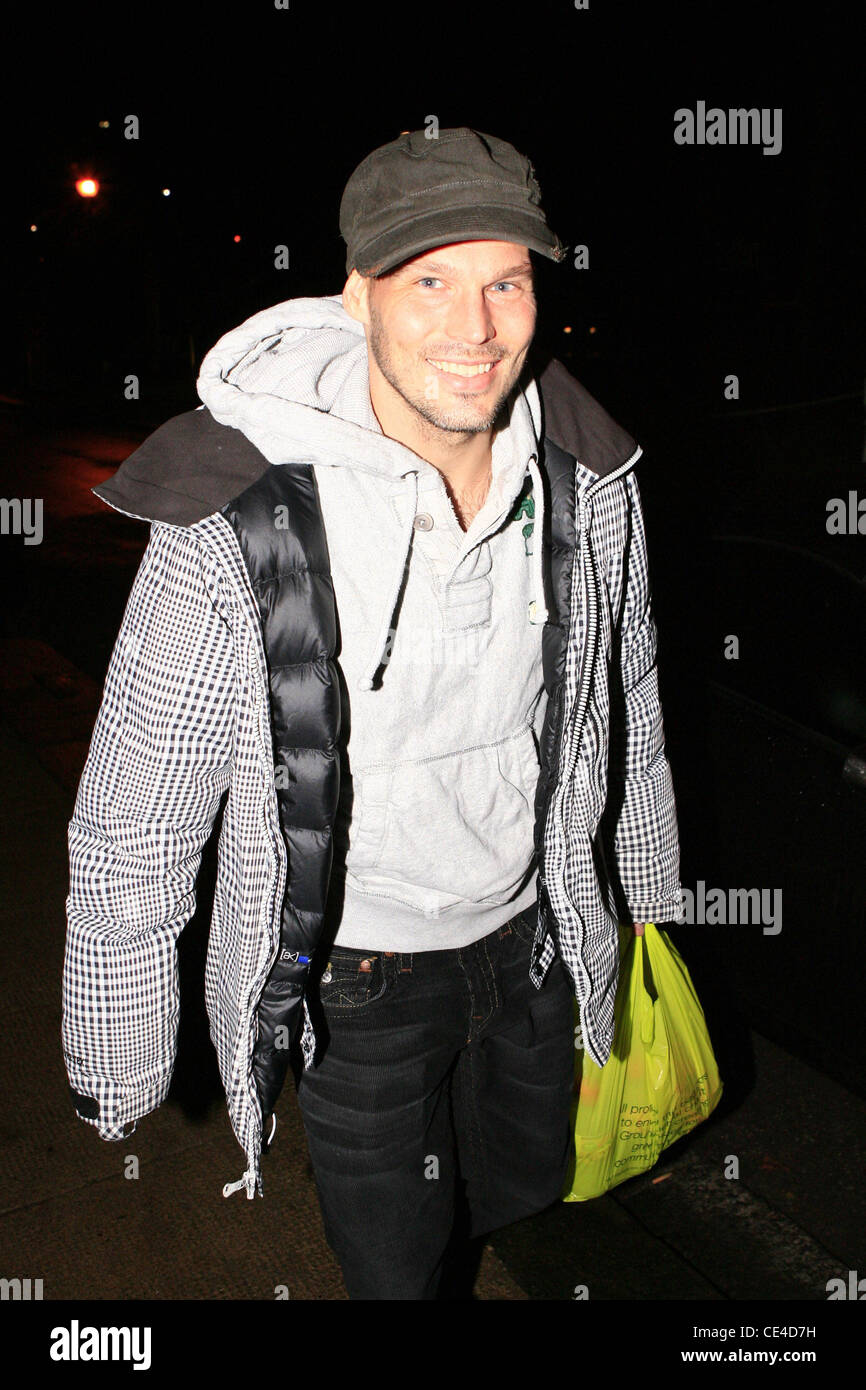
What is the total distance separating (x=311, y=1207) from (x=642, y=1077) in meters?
1.11

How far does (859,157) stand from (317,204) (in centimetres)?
1941

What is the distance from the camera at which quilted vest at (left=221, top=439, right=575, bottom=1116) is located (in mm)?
1684

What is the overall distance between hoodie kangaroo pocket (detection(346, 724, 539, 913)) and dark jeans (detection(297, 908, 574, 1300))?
0.13 meters

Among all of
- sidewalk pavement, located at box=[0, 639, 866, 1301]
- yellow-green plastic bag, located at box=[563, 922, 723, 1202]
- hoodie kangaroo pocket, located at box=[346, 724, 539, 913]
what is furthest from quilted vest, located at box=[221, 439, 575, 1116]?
sidewalk pavement, located at box=[0, 639, 866, 1301]

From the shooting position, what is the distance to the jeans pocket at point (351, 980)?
195cm

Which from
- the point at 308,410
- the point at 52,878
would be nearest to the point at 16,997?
the point at 52,878

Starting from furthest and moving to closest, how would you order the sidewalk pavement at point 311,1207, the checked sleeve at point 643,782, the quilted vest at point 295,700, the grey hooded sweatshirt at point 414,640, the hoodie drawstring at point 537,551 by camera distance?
the sidewalk pavement at point 311,1207 → the checked sleeve at point 643,782 → the hoodie drawstring at point 537,551 → the grey hooded sweatshirt at point 414,640 → the quilted vest at point 295,700

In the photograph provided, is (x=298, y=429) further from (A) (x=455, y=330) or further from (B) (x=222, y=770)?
(B) (x=222, y=770)

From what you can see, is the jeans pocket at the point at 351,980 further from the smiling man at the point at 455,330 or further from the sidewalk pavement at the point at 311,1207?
the sidewalk pavement at the point at 311,1207

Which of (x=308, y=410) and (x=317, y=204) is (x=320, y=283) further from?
(x=308, y=410)

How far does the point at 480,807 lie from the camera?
6.37 feet

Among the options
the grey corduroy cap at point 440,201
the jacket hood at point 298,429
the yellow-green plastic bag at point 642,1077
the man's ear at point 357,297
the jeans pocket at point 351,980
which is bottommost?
the yellow-green plastic bag at point 642,1077

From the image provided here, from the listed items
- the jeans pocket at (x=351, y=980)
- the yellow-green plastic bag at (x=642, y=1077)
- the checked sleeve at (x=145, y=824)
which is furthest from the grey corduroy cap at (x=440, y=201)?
the yellow-green plastic bag at (x=642, y=1077)
